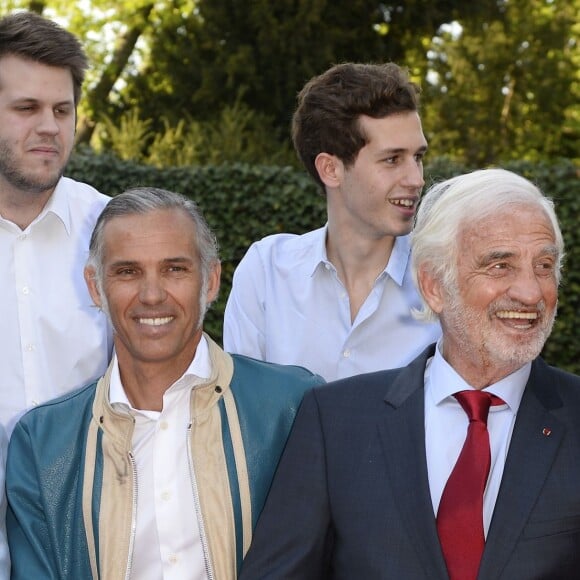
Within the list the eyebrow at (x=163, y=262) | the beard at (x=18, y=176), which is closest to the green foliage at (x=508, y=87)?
the beard at (x=18, y=176)

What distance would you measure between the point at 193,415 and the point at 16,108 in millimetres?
1440

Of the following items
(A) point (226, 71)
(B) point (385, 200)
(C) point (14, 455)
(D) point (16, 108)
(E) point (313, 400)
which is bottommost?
(C) point (14, 455)

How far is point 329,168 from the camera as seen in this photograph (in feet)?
13.4

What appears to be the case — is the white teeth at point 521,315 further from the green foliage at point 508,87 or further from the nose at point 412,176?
the green foliage at point 508,87

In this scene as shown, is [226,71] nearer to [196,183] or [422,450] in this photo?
[196,183]

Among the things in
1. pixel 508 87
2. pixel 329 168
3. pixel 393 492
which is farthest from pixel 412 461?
pixel 508 87

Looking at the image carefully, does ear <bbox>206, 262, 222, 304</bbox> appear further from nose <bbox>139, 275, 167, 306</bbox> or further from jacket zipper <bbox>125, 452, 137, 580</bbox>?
jacket zipper <bbox>125, 452, 137, 580</bbox>

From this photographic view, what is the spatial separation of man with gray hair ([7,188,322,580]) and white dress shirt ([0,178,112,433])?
0.62 m

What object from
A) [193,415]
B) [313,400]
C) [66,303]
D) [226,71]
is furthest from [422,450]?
[226,71]

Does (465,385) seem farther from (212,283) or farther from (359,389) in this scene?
(212,283)

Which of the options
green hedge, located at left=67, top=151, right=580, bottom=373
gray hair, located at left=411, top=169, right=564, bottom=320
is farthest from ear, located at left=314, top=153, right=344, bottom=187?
green hedge, located at left=67, top=151, right=580, bottom=373

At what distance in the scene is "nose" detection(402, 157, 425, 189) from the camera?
3.84 meters

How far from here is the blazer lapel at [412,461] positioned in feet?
8.79

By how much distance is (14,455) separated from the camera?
3094mm
